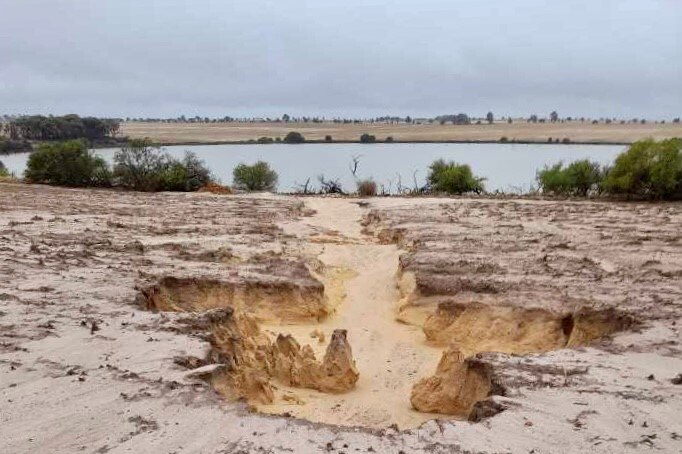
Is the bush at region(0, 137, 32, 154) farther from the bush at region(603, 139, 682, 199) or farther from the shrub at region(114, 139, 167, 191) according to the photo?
the bush at region(603, 139, 682, 199)

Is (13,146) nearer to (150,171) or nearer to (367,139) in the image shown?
(150,171)

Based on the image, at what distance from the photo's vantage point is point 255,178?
3484cm

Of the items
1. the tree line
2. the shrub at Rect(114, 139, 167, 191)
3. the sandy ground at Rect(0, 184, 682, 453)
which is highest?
the tree line

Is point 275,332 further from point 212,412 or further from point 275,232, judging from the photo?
point 275,232

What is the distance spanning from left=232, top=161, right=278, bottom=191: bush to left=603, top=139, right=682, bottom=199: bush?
1726cm

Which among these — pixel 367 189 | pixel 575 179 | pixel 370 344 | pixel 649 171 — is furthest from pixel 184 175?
pixel 370 344

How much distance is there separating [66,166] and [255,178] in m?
9.38

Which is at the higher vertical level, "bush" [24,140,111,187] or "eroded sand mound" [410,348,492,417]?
"bush" [24,140,111,187]

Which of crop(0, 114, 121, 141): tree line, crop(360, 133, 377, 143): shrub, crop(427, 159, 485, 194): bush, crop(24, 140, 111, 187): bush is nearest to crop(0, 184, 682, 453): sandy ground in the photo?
crop(427, 159, 485, 194): bush

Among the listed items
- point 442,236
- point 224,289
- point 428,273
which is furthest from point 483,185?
point 224,289

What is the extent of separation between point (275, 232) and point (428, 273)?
232 inches

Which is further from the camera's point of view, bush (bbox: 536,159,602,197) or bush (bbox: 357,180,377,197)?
bush (bbox: 357,180,377,197)

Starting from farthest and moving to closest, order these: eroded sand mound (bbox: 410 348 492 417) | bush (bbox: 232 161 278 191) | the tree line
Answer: the tree line, bush (bbox: 232 161 278 191), eroded sand mound (bbox: 410 348 492 417)

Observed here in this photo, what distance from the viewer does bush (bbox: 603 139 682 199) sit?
2416 centimetres
